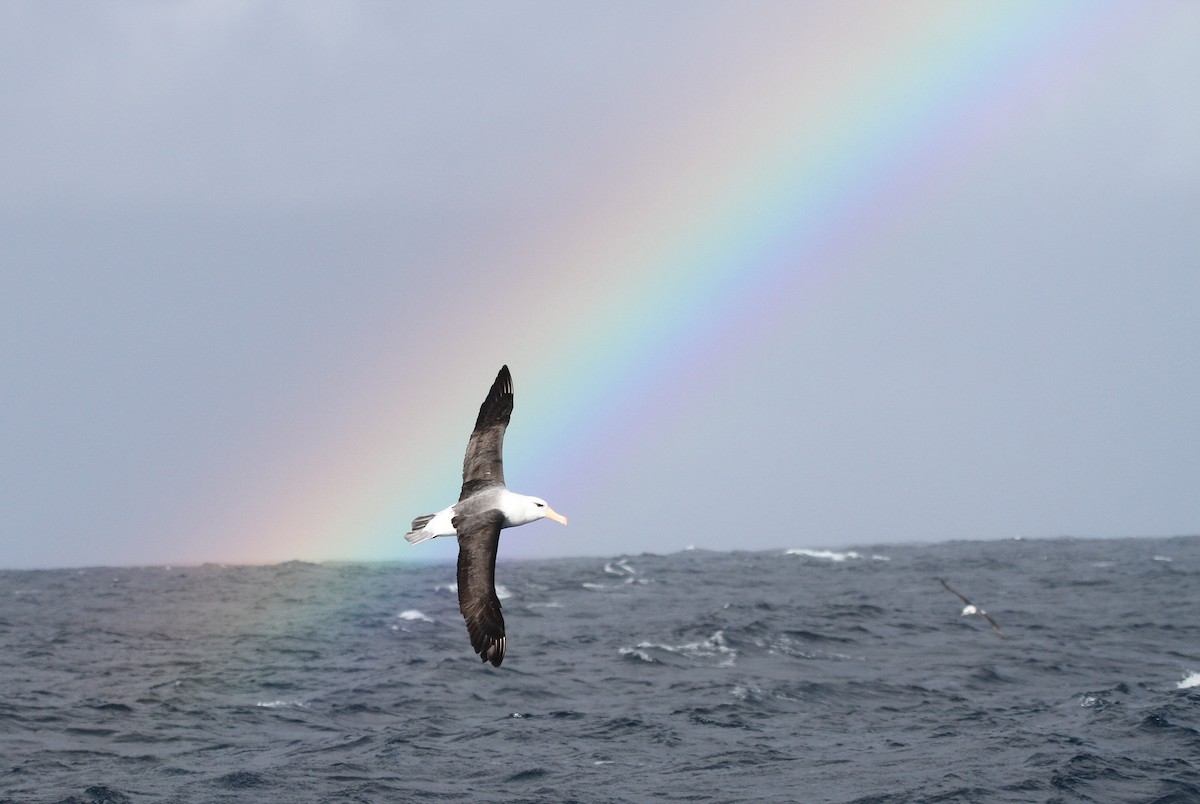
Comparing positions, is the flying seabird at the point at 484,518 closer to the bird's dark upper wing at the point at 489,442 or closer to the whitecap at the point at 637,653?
the bird's dark upper wing at the point at 489,442

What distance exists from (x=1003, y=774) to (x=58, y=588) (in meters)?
67.2

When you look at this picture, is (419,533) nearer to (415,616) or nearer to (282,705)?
(282,705)

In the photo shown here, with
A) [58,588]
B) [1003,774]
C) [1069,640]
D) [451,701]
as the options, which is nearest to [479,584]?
[1003,774]

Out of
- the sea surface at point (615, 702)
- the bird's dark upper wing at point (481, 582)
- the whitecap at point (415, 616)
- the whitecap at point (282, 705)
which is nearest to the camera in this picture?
the bird's dark upper wing at point (481, 582)

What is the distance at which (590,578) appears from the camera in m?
77.8

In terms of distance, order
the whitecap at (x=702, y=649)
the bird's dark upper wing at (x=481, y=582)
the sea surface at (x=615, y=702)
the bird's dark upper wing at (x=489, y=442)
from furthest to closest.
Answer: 1. the whitecap at (x=702, y=649)
2. the sea surface at (x=615, y=702)
3. the bird's dark upper wing at (x=489, y=442)
4. the bird's dark upper wing at (x=481, y=582)

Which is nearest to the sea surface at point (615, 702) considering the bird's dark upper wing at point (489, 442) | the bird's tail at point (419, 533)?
the bird's tail at point (419, 533)

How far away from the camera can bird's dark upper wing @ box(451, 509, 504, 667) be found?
1188cm

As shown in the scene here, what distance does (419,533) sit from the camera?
517 inches

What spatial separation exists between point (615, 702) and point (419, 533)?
20922 mm

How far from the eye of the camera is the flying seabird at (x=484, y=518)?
1202cm

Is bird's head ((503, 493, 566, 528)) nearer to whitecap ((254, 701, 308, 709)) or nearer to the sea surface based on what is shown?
the sea surface

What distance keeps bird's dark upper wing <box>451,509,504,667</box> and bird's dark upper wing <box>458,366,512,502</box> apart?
0.75 m

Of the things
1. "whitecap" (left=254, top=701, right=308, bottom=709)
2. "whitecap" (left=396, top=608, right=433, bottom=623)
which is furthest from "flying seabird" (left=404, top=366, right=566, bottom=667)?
"whitecap" (left=396, top=608, right=433, bottom=623)
